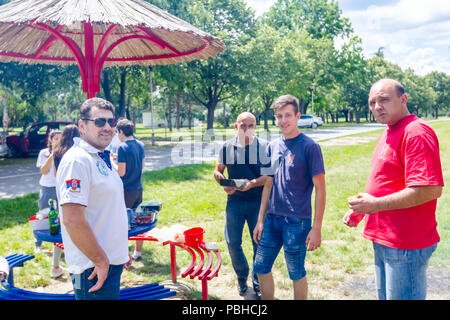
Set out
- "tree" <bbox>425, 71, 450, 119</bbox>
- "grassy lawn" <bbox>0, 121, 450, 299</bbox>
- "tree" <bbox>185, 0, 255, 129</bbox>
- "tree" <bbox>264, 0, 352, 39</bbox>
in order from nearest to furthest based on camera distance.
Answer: "grassy lawn" <bbox>0, 121, 450, 299</bbox> → "tree" <bbox>185, 0, 255, 129</bbox> → "tree" <bbox>264, 0, 352, 39</bbox> → "tree" <bbox>425, 71, 450, 119</bbox>

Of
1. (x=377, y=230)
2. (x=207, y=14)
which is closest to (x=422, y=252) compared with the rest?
(x=377, y=230)

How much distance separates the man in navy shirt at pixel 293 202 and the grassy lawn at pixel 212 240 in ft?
3.26

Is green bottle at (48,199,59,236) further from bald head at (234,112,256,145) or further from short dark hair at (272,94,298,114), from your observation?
short dark hair at (272,94,298,114)

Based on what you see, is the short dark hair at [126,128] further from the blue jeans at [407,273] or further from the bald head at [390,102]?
the blue jeans at [407,273]

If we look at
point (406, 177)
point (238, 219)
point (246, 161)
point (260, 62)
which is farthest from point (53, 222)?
point (260, 62)

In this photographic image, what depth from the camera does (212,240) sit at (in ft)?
20.3

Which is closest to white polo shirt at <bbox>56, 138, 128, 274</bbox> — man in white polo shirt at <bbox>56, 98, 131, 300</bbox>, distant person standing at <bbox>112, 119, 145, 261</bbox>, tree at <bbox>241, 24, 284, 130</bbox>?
man in white polo shirt at <bbox>56, 98, 131, 300</bbox>

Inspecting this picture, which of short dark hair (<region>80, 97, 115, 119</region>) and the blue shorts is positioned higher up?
short dark hair (<region>80, 97, 115, 119</region>)

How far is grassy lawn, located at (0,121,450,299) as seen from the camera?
15.4 ft

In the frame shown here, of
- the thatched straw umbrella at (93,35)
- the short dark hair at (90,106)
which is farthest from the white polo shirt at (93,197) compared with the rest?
the thatched straw umbrella at (93,35)

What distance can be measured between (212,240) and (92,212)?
4.03 m

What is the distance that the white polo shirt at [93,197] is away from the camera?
222 centimetres

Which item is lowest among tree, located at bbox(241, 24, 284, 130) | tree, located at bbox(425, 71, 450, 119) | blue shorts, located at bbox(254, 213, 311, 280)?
blue shorts, located at bbox(254, 213, 311, 280)

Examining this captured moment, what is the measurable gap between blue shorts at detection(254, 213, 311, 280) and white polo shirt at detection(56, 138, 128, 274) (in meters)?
1.45
